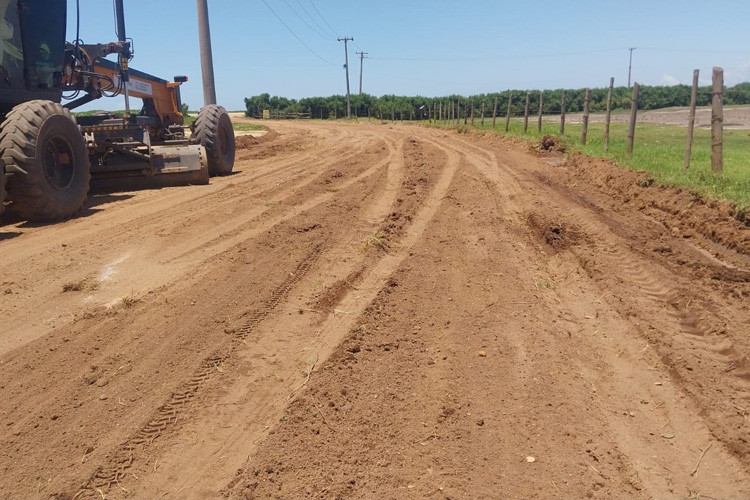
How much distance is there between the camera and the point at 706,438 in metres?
3.52

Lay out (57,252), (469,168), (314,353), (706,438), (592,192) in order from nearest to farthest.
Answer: (706,438)
(314,353)
(57,252)
(592,192)
(469,168)

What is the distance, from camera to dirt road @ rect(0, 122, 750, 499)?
308 cm

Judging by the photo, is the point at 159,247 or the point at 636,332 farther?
the point at 159,247

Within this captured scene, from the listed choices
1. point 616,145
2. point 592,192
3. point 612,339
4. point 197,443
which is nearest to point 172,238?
point 197,443

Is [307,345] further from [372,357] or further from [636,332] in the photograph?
[636,332]

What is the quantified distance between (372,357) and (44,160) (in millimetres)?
6248

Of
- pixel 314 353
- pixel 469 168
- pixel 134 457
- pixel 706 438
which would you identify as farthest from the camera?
pixel 469 168

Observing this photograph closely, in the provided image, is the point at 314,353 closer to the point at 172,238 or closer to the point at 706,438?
the point at 706,438

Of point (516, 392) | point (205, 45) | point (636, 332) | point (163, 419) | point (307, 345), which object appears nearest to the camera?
point (163, 419)

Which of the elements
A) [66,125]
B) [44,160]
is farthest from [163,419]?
[66,125]

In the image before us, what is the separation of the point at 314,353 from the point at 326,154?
597 inches

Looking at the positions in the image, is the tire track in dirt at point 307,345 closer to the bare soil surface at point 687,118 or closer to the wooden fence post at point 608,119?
the wooden fence post at point 608,119

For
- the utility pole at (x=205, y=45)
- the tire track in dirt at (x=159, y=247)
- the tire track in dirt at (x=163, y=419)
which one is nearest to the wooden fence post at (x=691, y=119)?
the tire track in dirt at (x=159, y=247)

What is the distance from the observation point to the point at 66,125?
861 cm
